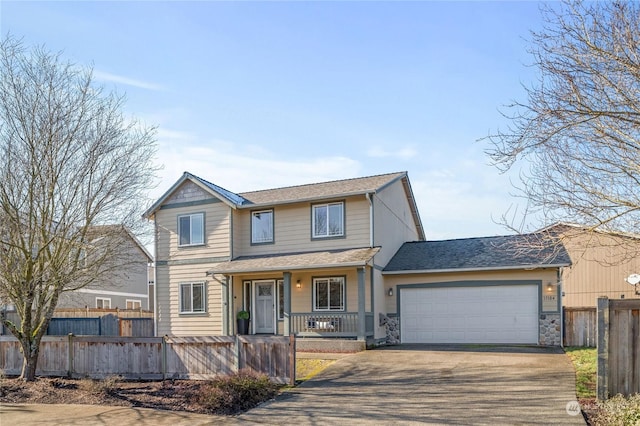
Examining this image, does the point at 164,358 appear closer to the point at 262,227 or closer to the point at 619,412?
the point at 262,227

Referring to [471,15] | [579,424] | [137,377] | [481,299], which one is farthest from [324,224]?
[579,424]

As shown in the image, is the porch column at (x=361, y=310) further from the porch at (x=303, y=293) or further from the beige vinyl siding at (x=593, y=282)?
the beige vinyl siding at (x=593, y=282)

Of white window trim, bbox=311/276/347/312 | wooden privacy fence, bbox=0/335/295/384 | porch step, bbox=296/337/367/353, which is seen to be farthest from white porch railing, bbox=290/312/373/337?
wooden privacy fence, bbox=0/335/295/384

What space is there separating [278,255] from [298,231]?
1159 millimetres

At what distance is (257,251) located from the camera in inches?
809

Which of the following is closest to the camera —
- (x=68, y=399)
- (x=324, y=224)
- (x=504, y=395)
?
(x=504, y=395)

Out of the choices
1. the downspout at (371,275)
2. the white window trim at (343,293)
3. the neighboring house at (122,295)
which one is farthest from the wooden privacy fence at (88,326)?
the downspout at (371,275)

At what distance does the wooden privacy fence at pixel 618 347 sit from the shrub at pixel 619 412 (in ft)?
0.74

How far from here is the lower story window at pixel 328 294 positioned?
18922 millimetres

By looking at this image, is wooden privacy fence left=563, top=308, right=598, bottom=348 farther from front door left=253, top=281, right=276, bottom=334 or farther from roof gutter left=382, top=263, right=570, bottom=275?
front door left=253, top=281, right=276, bottom=334

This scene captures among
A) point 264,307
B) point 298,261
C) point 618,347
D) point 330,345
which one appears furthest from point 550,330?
Answer: point 264,307

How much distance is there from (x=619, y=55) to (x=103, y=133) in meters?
10.5

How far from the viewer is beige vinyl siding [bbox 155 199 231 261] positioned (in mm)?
20500

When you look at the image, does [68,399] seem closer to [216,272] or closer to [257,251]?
[216,272]
